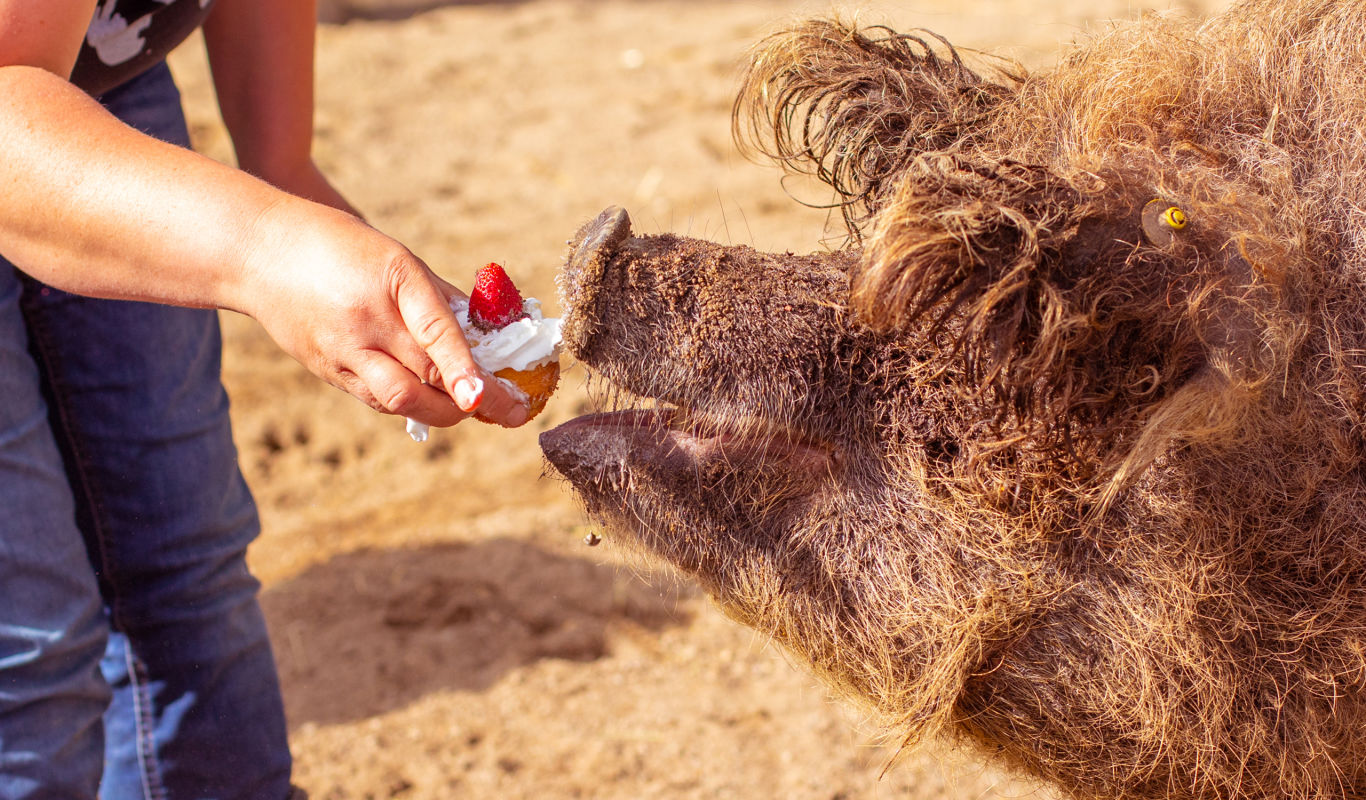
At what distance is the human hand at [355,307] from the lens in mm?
1109

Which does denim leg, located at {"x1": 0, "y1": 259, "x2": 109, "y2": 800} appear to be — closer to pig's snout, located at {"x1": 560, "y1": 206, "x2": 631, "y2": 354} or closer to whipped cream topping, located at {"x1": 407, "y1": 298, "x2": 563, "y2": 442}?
whipped cream topping, located at {"x1": 407, "y1": 298, "x2": 563, "y2": 442}

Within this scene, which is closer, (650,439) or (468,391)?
(468,391)

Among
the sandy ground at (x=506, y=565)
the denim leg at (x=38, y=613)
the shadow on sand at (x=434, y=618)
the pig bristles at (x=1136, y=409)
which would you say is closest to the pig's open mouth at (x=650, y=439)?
the pig bristles at (x=1136, y=409)

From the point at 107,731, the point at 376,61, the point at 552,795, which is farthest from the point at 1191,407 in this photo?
the point at 376,61

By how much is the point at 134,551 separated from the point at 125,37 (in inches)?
28.6

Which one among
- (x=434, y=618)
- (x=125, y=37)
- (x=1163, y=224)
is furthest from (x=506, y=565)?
(x=1163, y=224)

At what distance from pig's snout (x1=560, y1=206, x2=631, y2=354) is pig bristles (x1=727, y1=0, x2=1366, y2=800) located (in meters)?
0.28

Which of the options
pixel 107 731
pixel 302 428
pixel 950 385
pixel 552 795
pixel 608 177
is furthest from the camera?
pixel 608 177

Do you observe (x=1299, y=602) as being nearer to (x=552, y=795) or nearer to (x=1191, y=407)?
(x=1191, y=407)

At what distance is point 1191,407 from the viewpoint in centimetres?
121

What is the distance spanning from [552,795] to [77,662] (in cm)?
90

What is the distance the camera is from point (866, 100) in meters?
1.52

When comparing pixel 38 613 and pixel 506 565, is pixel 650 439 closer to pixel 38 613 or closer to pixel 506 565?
pixel 38 613

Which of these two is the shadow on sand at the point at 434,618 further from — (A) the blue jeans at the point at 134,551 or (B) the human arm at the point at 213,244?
(B) the human arm at the point at 213,244
